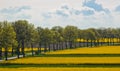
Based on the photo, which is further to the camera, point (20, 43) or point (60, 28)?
point (60, 28)

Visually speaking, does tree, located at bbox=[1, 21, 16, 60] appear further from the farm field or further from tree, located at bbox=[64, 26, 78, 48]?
tree, located at bbox=[64, 26, 78, 48]

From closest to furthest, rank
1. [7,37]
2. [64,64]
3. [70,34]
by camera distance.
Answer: [64,64] < [7,37] < [70,34]

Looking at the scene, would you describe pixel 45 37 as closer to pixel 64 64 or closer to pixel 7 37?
pixel 7 37

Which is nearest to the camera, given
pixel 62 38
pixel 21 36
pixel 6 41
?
pixel 6 41

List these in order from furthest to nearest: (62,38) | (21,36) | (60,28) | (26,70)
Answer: (60,28)
(62,38)
(21,36)
(26,70)

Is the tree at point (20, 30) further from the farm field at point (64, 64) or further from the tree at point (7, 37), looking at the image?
the farm field at point (64, 64)

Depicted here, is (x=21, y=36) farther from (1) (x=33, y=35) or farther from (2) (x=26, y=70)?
(2) (x=26, y=70)

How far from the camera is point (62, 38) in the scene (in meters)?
176

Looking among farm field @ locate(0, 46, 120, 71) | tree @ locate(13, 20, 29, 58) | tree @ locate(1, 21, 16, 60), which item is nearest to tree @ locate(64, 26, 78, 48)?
tree @ locate(13, 20, 29, 58)

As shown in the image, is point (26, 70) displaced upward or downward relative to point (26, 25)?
downward

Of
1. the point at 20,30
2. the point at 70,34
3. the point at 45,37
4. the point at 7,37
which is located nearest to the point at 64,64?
the point at 7,37

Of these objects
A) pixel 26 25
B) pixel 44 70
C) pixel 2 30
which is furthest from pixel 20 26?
pixel 44 70

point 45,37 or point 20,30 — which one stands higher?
point 20,30

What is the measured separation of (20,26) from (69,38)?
61088 mm
